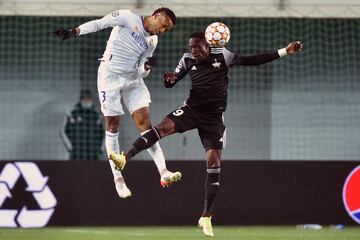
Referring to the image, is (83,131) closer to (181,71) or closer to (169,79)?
(181,71)

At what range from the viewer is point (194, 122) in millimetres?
12250

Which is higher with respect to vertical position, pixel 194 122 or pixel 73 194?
pixel 194 122

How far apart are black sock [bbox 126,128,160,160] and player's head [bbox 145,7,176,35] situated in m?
1.14

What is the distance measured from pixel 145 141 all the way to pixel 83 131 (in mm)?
5062

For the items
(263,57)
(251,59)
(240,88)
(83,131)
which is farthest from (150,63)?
(240,88)

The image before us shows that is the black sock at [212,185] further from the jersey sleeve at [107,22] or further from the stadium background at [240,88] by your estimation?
the stadium background at [240,88]

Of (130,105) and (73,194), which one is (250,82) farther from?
(130,105)

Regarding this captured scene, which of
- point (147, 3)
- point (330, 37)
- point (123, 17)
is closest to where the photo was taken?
point (123, 17)

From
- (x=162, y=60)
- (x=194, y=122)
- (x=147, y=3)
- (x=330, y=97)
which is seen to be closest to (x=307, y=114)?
(x=330, y=97)

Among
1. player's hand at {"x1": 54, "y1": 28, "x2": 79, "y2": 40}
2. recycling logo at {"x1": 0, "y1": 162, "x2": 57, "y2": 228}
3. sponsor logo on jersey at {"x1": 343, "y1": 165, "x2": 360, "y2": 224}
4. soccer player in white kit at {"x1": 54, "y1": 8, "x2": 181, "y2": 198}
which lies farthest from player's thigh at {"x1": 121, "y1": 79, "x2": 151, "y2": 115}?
sponsor logo on jersey at {"x1": 343, "y1": 165, "x2": 360, "y2": 224}

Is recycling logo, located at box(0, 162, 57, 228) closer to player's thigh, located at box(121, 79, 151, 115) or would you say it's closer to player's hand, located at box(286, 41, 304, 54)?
player's thigh, located at box(121, 79, 151, 115)

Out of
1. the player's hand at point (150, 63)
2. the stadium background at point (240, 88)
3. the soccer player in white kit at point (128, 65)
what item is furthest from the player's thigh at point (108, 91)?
the stadium background at point (240, 88)

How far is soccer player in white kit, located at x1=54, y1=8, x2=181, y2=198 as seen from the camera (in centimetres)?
1177

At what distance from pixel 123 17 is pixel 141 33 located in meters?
0.28
